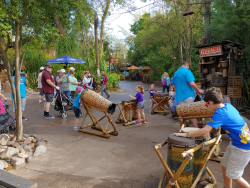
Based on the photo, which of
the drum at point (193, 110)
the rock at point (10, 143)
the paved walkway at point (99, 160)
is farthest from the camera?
the rock at point (10, 143)

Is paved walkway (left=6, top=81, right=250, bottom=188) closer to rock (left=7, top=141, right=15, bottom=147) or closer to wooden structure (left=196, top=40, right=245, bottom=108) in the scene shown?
rock (left=7, top=141, right=15, bottom=147)

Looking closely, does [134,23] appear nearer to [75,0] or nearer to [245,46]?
[245,46]

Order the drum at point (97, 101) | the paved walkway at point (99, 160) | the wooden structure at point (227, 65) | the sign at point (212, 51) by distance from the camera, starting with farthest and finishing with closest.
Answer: the sign at point (212, 51) → the wooden structure at point (227, 65) → the drum at point (97, 101) → the paved walkway at point (99, 160)

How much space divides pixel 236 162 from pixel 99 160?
2.48 meters

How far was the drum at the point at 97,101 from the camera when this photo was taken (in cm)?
552

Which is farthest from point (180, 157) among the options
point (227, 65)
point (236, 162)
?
point (227, 65)

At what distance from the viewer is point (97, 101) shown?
5613 millimetres

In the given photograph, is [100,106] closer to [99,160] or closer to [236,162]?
[99,160]

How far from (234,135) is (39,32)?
4900mm

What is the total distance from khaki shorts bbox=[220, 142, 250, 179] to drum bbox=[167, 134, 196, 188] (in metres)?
0.44

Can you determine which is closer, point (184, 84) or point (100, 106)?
point (184, 84)

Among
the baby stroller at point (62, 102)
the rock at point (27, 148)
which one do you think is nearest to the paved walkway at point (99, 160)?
the rock at point (27, 148)

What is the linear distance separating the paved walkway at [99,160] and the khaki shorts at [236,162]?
789mm

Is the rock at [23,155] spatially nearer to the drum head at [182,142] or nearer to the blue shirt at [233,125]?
the drum head at [182,142]
